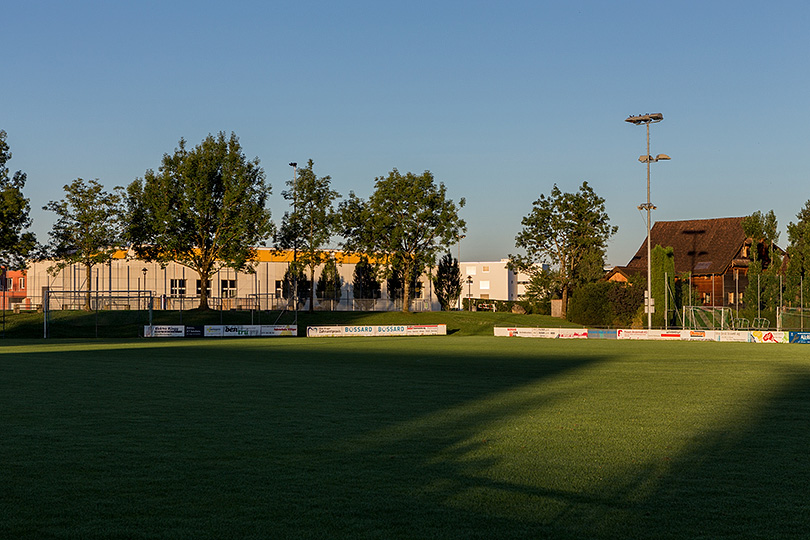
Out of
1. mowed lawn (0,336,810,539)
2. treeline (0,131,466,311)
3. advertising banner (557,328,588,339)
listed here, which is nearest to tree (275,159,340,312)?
treeline (0,131,466,311)

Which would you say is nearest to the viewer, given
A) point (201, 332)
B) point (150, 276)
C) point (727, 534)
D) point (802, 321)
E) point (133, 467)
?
point (727, 534)

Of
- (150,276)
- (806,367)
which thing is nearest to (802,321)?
(806,367)

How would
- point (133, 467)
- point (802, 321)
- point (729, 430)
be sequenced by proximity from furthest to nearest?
point (802, 321) < point (729, 430) < point (133, 467)

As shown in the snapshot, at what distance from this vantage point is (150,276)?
294ft

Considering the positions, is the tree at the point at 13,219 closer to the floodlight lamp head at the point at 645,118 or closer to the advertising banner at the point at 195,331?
the advertising banner at the point at 195,331

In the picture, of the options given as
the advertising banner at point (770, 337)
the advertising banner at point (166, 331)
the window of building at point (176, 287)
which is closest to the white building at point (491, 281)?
the window of building at point (176, 287)

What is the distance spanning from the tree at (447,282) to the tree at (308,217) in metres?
16.7

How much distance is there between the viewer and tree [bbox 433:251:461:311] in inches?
3514

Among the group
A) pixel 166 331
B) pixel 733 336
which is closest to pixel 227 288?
pixel 166 331

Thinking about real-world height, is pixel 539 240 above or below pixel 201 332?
above

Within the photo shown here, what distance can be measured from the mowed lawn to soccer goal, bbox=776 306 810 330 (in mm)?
37282

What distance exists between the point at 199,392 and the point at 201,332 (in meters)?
42.1

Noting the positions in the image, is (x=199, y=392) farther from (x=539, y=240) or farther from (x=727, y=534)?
(x=539, y=240)

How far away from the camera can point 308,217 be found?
76062mm
